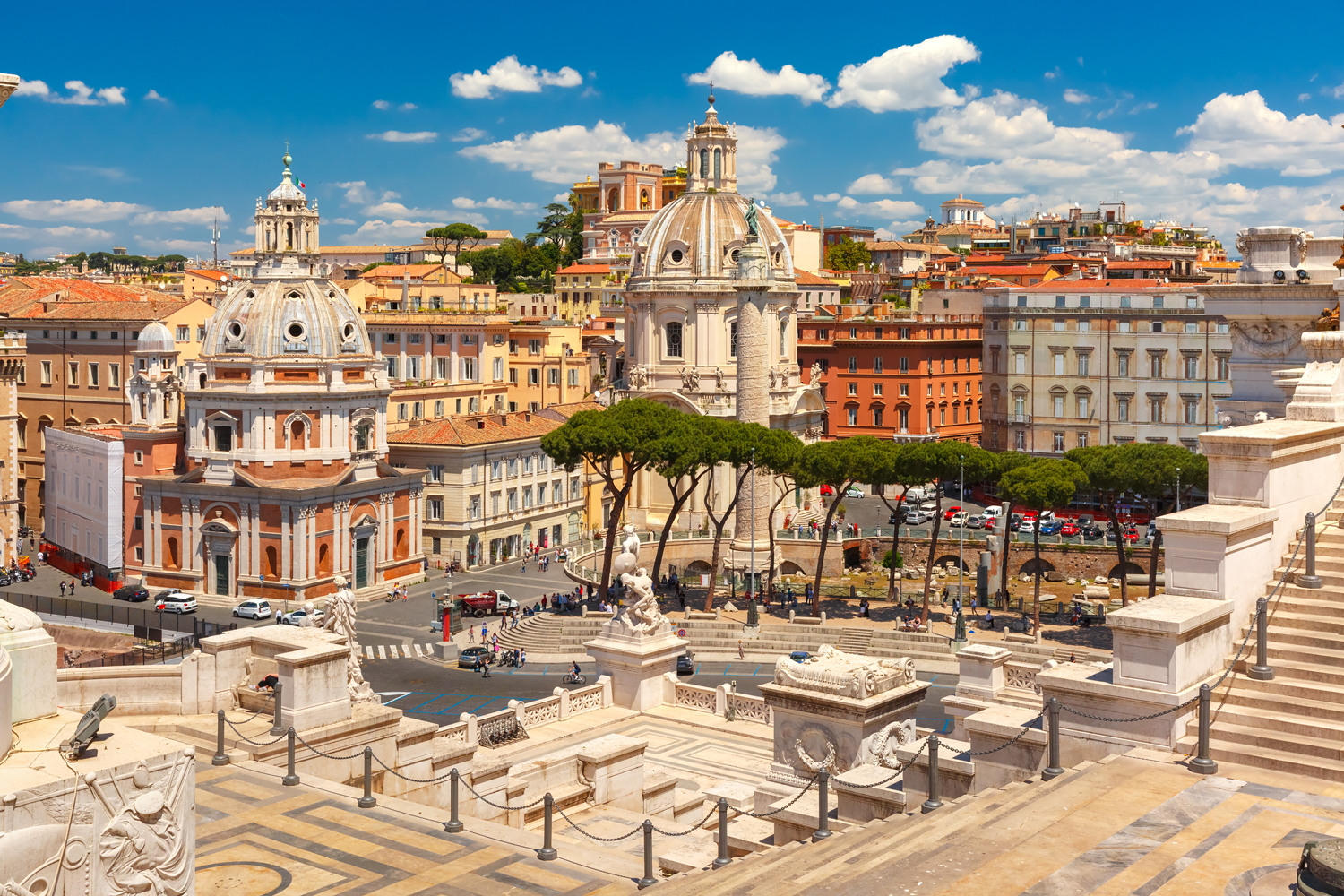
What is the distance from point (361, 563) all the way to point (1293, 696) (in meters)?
50.7

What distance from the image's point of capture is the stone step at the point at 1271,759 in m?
14.8

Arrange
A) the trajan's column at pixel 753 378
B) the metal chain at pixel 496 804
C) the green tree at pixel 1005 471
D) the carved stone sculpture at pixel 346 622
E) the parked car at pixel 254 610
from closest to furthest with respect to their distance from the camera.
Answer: the metal chain at pixel 496 804 → the carved stone sculpture at pixel 346 622 → the parked car at pixel 254 610 → the green tree at pixel 1005 471 → the trajan's column at pixel 753 378

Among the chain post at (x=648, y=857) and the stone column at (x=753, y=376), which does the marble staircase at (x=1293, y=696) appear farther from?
the stone column at (x=753, y=376)

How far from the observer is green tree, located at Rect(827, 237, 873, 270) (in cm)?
14425

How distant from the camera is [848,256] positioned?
145 metres

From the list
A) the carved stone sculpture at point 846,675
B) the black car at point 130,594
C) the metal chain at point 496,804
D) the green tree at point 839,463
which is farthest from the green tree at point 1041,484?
the metal chain at point 496,804

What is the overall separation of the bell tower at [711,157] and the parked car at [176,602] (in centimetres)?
3588

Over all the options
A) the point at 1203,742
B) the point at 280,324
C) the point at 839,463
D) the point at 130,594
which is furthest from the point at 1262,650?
the point at 280,324

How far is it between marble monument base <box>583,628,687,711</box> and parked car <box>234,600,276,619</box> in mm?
32598

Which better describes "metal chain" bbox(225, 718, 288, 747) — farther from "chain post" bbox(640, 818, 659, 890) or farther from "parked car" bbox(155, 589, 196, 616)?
"parked car" bbox(155, 589, 196, 616)

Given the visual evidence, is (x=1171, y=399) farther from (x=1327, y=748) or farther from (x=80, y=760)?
(x=80, y=760)

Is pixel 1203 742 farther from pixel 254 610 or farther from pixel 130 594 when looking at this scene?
pixel 130 594

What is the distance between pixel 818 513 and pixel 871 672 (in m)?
58.2

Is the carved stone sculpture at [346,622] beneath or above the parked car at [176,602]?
above
